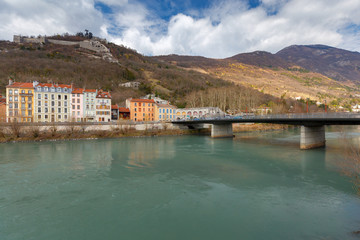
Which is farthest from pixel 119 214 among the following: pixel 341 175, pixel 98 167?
pixel 341 175

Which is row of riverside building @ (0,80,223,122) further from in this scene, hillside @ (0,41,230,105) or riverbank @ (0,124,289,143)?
hillside @ (0,41,230,105)

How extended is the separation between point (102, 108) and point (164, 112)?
68.3 ft

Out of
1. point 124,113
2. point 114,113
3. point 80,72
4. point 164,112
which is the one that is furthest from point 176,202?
point 80,72

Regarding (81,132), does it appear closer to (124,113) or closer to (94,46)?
(124,113)

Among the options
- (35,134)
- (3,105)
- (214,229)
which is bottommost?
(214,229)

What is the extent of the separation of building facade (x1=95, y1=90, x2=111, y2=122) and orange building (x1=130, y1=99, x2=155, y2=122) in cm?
806

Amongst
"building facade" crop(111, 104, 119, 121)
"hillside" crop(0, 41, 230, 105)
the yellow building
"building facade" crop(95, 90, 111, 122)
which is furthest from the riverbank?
"hillside" crop(0, 41, 230, 105)

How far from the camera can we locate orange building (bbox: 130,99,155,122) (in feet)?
218

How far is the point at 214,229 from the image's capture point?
9656mm

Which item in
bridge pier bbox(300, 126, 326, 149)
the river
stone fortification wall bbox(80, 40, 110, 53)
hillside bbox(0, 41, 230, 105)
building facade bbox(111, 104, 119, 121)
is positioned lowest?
the river

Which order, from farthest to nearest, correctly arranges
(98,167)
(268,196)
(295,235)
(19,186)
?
1. (98,167)
2. (19,186)
3. (268,196)
4. (295,235)

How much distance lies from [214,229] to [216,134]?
41.7 metres

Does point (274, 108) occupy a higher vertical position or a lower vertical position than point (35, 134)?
higher

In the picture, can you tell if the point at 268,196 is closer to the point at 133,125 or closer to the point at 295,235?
the point at 295,235
